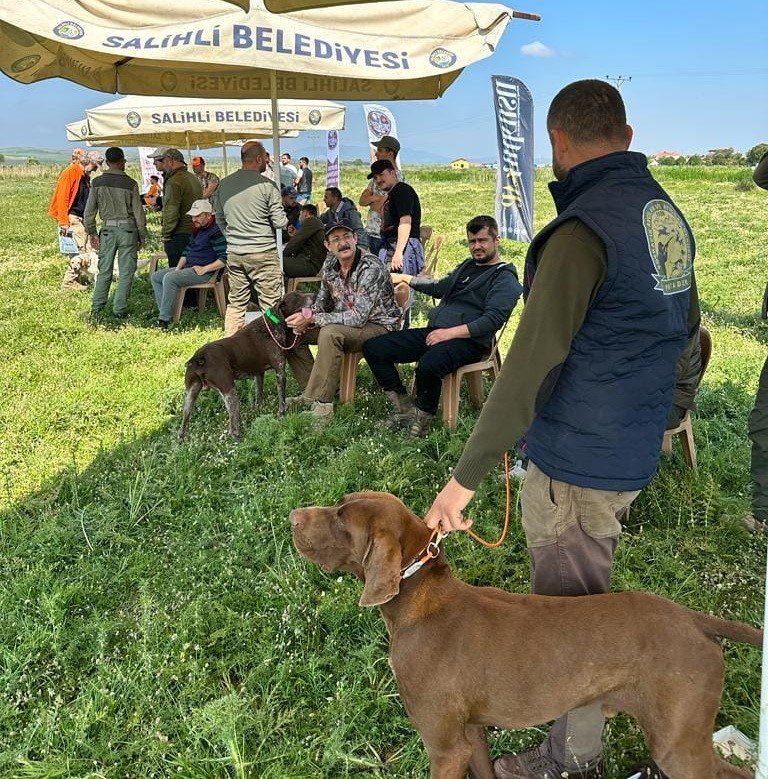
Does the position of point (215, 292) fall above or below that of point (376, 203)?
below

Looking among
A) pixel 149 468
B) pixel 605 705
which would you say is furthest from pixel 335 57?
pixel 605 705

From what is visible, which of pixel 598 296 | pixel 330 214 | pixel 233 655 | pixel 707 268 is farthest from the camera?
pixel 707 268

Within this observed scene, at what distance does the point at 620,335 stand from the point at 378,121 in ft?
44.6

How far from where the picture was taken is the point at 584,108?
1928 mm

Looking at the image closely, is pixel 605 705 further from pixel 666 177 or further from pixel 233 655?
pixel 666 177

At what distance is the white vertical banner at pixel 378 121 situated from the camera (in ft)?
45.8

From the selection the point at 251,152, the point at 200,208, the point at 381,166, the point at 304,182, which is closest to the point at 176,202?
the point at 200,208

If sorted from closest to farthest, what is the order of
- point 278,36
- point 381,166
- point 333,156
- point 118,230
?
point 278,36 < point 381,166 < point 118,230 < point 333,156

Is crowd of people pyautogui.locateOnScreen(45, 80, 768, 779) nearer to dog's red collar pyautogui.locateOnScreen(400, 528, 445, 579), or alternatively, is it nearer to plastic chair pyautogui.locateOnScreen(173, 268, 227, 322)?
dog's red collar pyautogui.locateOnScreen(400, 528, 445, 579)

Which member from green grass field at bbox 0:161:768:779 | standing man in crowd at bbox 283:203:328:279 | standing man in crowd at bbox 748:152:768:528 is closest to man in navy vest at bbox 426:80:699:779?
green grass field at bbox 0:161:768:779

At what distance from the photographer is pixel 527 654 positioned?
1.91 metres

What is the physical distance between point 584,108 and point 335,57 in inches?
124

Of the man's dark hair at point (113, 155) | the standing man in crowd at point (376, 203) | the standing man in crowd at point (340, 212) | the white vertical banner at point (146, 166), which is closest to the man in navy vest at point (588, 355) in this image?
the standing man in crowd at point (376, 203)

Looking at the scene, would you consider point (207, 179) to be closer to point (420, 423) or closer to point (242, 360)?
point (242, 360)
